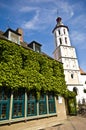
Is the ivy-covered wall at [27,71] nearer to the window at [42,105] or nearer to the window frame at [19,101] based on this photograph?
the window frame at [19,101]

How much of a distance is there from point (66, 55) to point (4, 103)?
101 ft

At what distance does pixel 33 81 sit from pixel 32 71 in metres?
0.90

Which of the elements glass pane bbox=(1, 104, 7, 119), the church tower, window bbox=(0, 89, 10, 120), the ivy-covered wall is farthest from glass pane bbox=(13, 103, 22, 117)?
the church tower

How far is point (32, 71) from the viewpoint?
33.9 feet

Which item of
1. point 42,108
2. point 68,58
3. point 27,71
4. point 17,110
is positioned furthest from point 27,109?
point 68,58

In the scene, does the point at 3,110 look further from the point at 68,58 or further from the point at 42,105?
the point at 68,58

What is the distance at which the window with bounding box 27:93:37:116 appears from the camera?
9.31m

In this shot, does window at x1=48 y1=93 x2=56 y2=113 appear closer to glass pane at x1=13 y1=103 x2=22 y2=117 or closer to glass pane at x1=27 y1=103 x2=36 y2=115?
glass pane at x1=27 y1=103 x2=36 y2=115

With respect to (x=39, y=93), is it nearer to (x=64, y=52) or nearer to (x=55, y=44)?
(x=64, y=52)

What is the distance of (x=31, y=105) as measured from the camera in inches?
378

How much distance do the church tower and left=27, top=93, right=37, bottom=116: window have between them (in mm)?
24458

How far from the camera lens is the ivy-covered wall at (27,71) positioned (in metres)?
8.62

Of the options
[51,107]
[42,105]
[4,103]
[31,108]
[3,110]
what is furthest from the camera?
[51,107]

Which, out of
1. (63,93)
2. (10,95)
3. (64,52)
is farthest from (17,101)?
(64,52)
